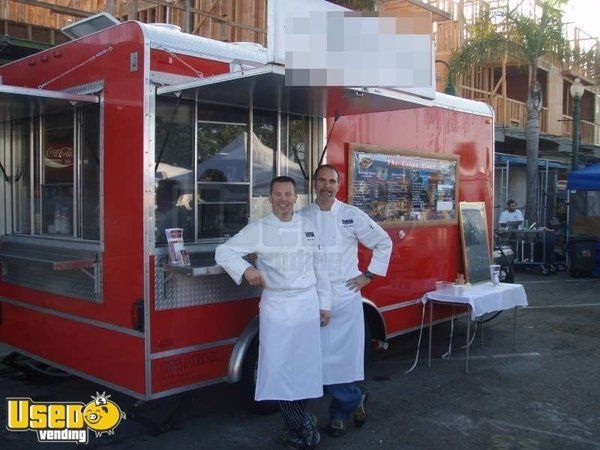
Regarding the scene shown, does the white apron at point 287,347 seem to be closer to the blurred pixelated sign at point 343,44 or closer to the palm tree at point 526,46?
the blurred pixelated sign at point 343,44

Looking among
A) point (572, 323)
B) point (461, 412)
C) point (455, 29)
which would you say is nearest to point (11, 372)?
point (461, 412)

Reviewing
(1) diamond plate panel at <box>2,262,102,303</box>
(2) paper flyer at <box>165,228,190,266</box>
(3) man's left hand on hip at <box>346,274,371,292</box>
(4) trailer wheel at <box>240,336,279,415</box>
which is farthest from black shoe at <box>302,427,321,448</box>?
(1) diamond plate panel at <box>2,262,102,303</box>

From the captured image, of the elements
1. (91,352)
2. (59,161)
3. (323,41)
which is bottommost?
(91,352)

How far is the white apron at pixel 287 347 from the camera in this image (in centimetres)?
401

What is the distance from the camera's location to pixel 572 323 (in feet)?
27.8

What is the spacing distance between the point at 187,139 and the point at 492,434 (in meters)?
3.01

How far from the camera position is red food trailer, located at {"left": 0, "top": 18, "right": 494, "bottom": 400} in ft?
13.4

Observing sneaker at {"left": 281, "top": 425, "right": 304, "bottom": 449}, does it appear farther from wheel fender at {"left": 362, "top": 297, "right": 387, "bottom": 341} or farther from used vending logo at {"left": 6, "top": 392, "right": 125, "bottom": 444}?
wheel fender at {"left": 362, "top": 297, "right": 387, "bottom": 341}

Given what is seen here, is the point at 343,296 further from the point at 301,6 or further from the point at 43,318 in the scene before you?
the point at 43,318

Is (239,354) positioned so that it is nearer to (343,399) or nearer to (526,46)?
(343,399)

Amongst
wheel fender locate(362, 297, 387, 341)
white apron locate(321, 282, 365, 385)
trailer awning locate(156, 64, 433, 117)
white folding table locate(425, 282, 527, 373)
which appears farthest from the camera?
white folding table locate(425, 282, 527, 373)

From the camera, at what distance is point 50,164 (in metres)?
5.07

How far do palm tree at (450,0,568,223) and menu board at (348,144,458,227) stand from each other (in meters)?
10.1

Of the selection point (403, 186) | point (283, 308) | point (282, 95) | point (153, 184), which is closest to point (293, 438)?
point (283, 308)
